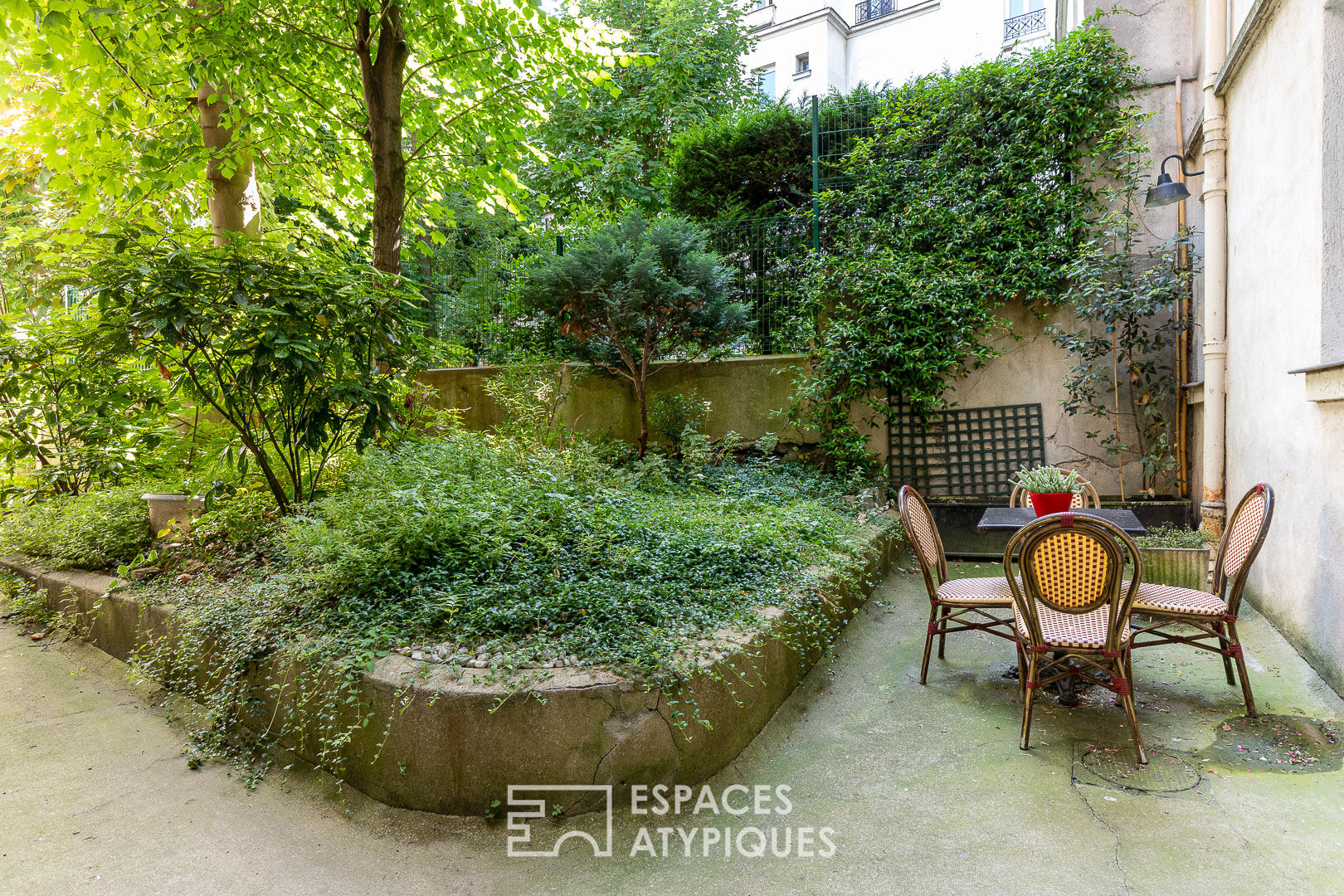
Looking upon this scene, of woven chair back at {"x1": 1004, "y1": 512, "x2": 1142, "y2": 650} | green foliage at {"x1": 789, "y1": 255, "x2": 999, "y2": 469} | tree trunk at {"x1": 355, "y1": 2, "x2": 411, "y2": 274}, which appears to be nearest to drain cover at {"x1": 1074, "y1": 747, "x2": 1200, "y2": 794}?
woven chair back at {"x1": 1004, "y1": 512, "x2": 1142, "y2": 650}

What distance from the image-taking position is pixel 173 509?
14.0 ft

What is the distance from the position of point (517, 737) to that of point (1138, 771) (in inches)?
86.9

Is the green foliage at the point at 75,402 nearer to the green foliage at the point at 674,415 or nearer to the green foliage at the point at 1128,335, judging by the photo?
the green foliage at the point at 674,415

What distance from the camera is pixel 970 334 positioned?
21.1 ft

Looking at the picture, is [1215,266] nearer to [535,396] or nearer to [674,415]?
[674,415]

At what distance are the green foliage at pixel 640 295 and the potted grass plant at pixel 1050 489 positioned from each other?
3.43 metres

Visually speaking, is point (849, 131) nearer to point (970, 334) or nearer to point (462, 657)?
point (970, 334)

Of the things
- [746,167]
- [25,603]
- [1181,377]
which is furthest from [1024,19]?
[25,603]

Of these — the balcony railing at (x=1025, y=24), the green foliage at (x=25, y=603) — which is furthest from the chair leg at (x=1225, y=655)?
the balcony railing at (x=1025, y=24)

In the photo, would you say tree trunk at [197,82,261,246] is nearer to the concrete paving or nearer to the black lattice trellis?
the concrete paving

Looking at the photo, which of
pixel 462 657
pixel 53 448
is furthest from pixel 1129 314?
pixel 53 448

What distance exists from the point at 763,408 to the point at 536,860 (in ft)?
17.4

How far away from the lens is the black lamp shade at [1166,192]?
4.95m

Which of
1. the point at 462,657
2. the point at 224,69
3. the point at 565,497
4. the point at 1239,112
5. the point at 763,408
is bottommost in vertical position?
the point at 462,657
